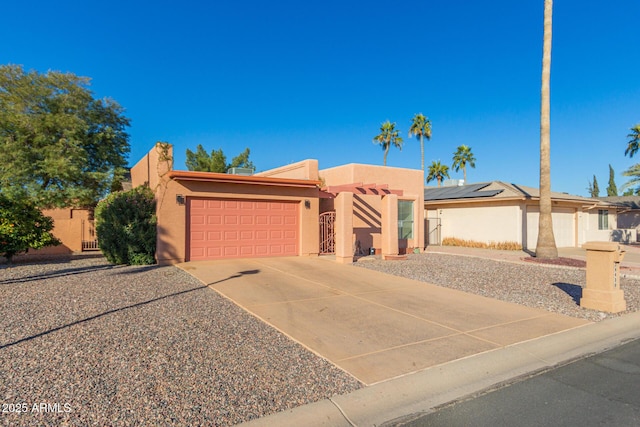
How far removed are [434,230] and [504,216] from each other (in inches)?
177

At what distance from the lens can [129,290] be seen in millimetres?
8969

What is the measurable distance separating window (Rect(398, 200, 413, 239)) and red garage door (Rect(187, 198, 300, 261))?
18.4 ft

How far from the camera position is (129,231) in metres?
13.1

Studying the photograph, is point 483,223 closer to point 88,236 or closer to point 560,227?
point 560,227

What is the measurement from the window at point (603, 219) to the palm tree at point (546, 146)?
15.3 m

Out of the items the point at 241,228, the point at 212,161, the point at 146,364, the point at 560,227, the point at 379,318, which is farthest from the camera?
the point at 212,161

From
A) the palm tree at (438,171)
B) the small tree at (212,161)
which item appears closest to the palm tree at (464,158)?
the palm tree at (438,171)

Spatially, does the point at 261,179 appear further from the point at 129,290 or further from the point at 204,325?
the point at 204,325

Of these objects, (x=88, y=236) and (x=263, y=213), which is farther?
(x=88, y=236)

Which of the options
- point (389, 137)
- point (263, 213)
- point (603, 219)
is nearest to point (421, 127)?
point (389, 137)

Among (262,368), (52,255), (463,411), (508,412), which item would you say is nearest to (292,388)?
(262,368)

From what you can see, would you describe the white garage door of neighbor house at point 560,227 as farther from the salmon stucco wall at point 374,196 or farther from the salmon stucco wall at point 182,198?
the salmon stucco wall at point 182,198

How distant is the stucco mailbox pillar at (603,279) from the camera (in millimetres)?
7891

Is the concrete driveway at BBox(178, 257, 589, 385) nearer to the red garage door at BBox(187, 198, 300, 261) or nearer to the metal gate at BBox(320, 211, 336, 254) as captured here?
the red garage door at BBox(187, 198, 300, 261)
